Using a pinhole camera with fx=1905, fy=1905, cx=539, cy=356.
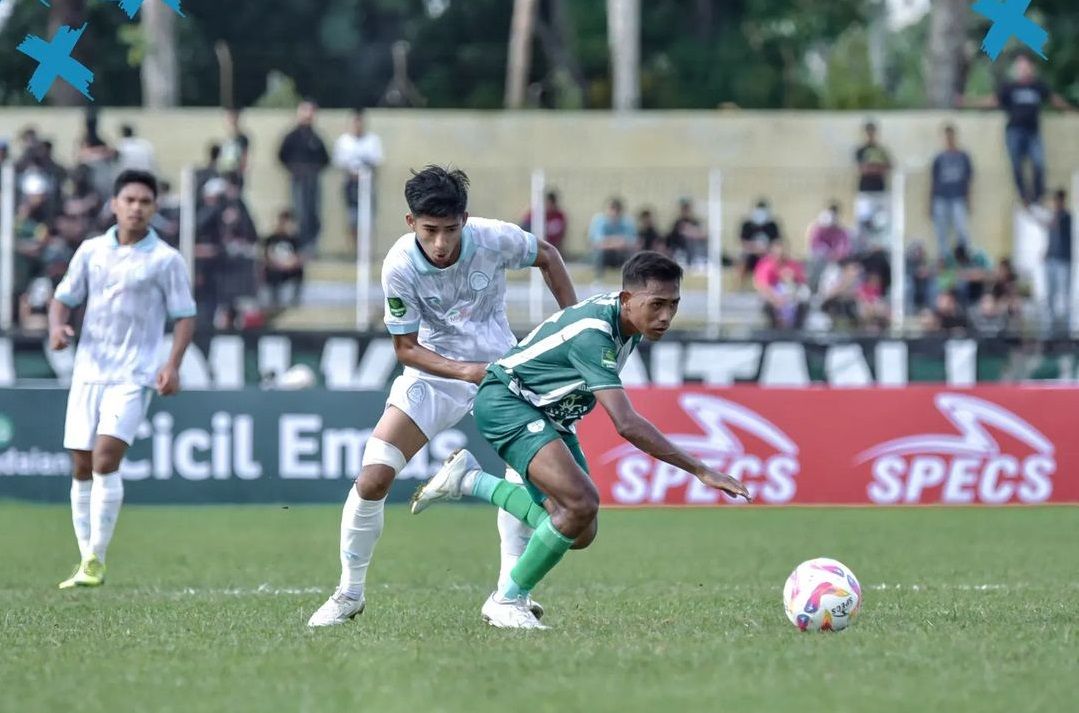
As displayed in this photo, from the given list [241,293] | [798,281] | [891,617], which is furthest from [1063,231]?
[891,617]

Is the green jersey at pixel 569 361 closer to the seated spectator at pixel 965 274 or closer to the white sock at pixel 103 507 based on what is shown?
the white sock at pixel 103 507

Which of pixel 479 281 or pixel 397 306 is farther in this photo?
pixel 479 281

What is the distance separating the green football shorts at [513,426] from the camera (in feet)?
27.0

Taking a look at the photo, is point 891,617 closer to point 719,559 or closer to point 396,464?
point 396,464

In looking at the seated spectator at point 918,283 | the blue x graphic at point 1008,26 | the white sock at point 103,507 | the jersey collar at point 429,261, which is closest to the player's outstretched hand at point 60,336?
the white sock at point 103,507

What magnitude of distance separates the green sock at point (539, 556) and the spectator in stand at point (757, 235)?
14.8 m

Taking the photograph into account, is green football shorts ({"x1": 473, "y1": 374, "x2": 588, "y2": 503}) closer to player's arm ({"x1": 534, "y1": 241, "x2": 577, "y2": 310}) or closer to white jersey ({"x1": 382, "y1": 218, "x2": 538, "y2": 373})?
white jersey ({"x1": 382, "y1": 218, "x2": 538, "y2": 373})

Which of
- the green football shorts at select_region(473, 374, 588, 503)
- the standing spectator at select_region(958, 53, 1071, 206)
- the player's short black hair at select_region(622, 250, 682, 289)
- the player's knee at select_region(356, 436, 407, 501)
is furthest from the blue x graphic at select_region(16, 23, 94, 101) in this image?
the standing spectator at select_region(958, 53, 1071, 206)

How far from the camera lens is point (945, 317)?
22.0 metres

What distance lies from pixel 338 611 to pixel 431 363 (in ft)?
3.96

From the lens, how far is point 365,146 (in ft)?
77.9

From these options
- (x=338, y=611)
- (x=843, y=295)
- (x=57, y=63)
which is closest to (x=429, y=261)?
(x=338, y=611)

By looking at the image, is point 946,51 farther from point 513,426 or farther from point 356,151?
point 513,426

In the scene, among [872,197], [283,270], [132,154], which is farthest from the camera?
[132,154]
